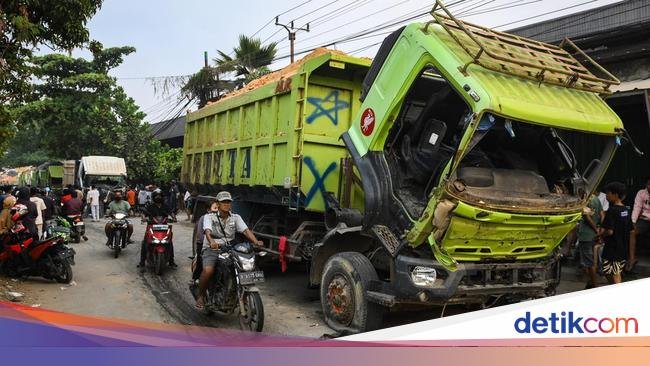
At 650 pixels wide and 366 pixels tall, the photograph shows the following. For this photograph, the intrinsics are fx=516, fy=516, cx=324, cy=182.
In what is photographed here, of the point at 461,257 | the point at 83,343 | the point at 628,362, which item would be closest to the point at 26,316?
the point at 83,343

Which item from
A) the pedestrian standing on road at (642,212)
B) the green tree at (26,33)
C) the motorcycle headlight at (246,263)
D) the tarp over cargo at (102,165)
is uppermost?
the green tree at (26,33)

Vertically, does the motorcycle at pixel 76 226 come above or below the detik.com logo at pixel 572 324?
below

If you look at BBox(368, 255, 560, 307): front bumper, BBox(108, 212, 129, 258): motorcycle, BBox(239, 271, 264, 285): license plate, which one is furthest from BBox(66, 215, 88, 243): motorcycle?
BBox(368, 255, 560, 307): front bumper

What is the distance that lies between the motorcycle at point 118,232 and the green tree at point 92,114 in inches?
615

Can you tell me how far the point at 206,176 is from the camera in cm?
1030

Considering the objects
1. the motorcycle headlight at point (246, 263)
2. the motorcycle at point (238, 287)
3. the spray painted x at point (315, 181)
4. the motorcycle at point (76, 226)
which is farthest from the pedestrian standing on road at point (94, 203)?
the motorcycle headlight at point (246, 263)

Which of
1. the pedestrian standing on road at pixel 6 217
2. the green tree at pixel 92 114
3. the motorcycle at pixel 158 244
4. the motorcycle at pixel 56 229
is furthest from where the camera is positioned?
the green tree at pixel 92 114

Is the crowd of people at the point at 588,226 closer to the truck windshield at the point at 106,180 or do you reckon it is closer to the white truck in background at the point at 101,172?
the white truck in background at the point at 101,172

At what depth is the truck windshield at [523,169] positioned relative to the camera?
175 inches

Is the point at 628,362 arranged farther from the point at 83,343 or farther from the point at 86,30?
the point at 86,30

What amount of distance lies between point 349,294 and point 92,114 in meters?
23.8

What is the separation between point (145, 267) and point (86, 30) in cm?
405

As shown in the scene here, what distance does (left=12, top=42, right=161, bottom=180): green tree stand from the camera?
2538 centimetres

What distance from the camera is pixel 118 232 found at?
10352 mm
